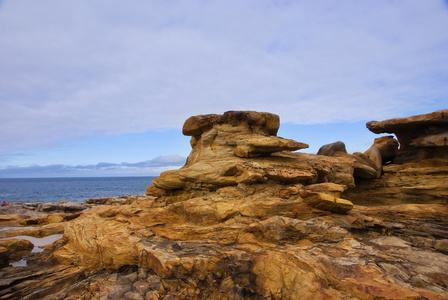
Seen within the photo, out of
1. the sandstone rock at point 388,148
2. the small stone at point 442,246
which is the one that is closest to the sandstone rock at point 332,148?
the sandstone rock at point 388,148

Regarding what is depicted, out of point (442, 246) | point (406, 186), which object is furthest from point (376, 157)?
point (442, 246)

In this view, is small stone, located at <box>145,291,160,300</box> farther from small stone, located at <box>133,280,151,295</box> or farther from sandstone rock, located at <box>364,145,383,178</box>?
sandstone rock, located at <box>364,145,383,178</box>

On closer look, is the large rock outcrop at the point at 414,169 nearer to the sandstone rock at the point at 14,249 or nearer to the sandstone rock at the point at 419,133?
the sandstone rock at the point at 419,133

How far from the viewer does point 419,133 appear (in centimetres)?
1792

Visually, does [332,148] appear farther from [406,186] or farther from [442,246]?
[442,246]

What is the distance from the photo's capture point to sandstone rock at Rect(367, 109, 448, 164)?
15906 mm

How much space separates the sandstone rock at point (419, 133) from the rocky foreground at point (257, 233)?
9 centimetres

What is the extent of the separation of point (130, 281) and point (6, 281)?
4.96m

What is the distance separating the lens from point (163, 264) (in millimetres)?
9195

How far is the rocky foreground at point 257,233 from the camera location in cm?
833

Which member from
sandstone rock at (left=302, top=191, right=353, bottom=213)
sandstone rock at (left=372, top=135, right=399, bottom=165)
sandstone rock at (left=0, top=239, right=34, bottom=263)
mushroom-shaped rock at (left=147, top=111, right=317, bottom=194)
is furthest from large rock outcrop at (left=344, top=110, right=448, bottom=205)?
sandstone rock at (left=0, top=239, right=34, bottom=263)

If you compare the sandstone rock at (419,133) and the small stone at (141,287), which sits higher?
the sandstone rock at (419,133)

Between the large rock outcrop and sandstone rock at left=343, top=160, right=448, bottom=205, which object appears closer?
sandstone rock at left=343, top=160, right=448, bottom=205

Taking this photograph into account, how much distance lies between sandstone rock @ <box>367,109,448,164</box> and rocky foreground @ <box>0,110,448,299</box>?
87 millimetres
